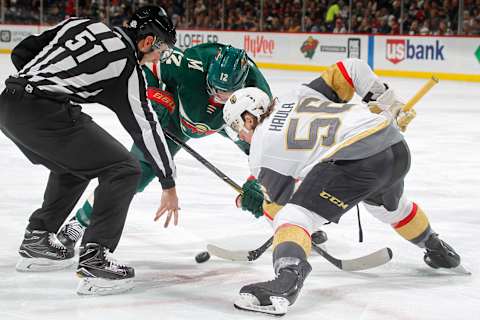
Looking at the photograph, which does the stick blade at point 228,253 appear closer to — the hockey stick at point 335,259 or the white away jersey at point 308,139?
the hockey stick at point 335,259

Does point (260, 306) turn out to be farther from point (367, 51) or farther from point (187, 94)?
point (367, 51)

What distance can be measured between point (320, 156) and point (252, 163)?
0.78ft

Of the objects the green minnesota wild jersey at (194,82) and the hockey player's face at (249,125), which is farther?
the green minnesota wild jersey at (194,82)

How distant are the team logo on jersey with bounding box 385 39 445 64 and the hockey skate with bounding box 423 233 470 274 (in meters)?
9.46

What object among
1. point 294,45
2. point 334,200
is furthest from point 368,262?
point 294,45

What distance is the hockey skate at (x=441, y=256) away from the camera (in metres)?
3.46

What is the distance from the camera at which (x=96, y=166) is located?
3.16 meters

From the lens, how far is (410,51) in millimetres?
12930

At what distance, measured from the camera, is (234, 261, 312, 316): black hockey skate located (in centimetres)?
284

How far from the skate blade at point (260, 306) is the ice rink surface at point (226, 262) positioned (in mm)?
27

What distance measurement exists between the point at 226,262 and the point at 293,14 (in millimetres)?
11370

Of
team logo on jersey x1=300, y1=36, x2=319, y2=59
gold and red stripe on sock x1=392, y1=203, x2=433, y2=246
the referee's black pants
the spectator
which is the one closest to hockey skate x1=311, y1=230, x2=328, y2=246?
gold and red stripe on sock x1=392, y1=203, x2=433, y2=246

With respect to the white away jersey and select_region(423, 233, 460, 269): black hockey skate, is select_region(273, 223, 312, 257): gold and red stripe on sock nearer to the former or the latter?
the white away jersey

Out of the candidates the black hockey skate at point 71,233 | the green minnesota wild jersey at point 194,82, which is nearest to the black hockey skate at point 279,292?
the black hockey skate at point 71,233
